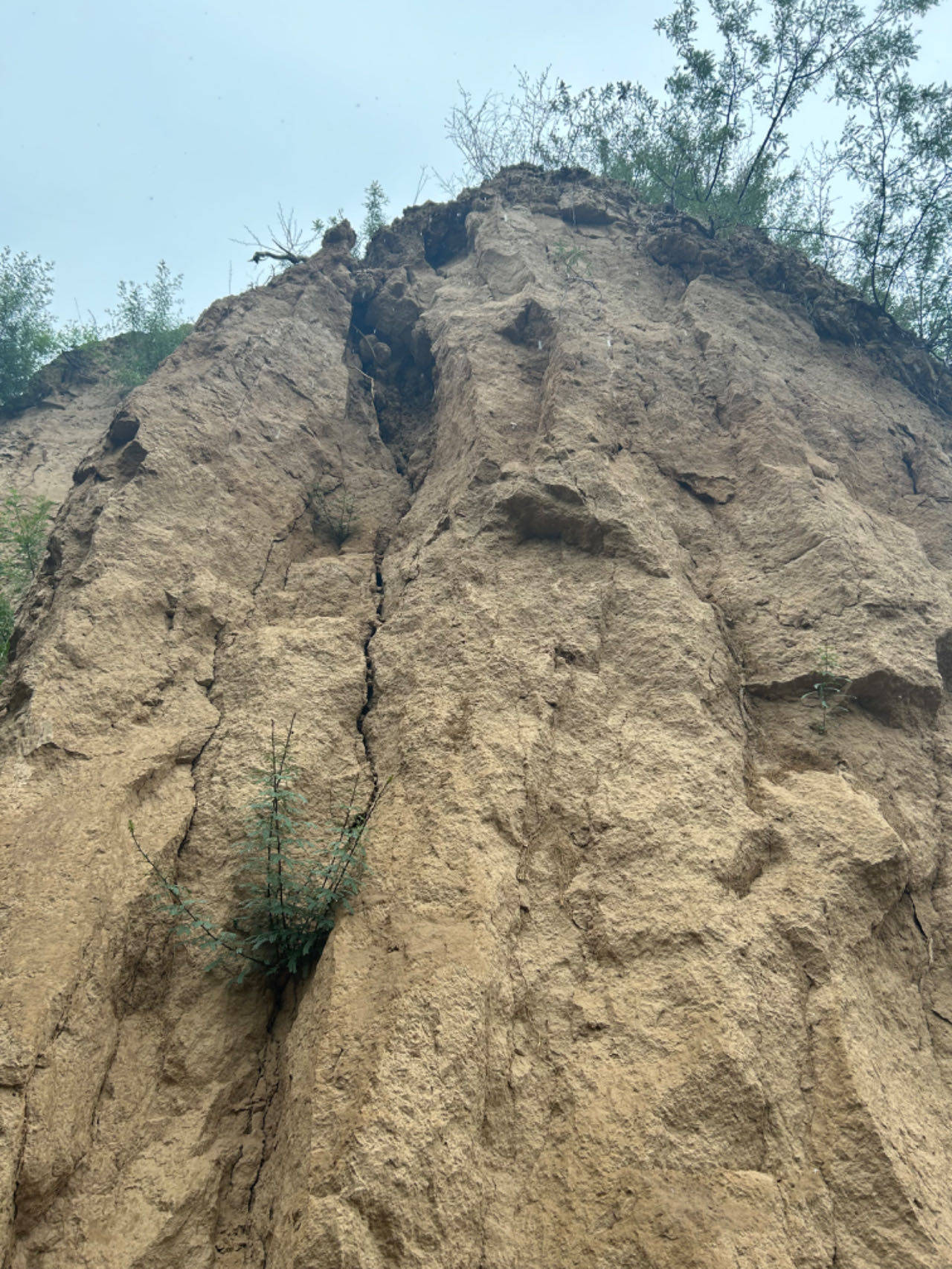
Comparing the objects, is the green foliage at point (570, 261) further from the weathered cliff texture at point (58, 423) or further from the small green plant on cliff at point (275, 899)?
the small green plant on cliff at point (275, 899)

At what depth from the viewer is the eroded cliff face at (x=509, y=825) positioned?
3.00 meters

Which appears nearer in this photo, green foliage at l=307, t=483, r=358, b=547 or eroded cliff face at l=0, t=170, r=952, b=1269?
eroded cliff face at l=0, t=170, r=952, b=1269

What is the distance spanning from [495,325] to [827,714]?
5.63 m

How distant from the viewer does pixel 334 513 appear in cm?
711

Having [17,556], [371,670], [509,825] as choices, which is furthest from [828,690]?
[17,556]

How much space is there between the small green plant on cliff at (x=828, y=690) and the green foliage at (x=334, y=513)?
13.6ft

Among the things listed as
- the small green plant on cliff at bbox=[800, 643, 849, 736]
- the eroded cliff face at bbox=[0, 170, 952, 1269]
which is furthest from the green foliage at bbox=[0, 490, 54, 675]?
the small green plant on cliff at bbox=[800, 643, 849, 736]

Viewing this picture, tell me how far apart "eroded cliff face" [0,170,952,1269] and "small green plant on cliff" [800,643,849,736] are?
0.11m

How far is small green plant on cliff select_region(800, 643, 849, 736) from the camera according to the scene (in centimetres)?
493

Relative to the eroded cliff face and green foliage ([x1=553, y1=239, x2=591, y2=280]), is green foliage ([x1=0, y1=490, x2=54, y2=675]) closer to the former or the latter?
the eroded cliff face

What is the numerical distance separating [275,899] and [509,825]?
1270 millimetres

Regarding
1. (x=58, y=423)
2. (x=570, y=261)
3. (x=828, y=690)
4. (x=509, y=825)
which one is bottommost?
(x=509, y=825)

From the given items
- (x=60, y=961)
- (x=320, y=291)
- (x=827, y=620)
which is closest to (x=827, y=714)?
(x=827, y=620)

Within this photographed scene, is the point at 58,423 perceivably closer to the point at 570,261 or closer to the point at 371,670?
the point at 570,261
